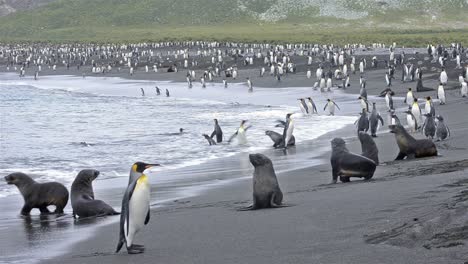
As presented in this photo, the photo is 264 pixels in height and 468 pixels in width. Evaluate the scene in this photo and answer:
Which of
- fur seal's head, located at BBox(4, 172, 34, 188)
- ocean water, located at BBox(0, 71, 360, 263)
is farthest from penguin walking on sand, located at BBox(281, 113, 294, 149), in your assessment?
fur seal's head, located at BBox(4, 172, 34, 188)

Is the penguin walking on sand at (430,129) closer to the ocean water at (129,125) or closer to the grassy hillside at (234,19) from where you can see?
the ocean water at (129,125)

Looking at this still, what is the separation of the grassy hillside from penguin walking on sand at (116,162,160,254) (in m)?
97.2

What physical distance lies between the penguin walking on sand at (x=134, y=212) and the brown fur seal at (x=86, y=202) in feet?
7.19

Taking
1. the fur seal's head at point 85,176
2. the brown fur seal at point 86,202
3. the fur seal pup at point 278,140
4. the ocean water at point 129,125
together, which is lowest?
the ocean water at point 129,125

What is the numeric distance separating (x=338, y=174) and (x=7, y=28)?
143186 millimetres

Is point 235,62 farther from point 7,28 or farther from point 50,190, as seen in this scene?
point 7,28

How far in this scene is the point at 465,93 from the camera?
25859 millimetres

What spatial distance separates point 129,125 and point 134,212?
1667 cm

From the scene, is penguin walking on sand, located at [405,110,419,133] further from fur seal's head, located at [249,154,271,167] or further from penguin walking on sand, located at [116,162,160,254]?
→ penguin walking on sand, located at [116,162,160,254]

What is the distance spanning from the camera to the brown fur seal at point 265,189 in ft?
28.2

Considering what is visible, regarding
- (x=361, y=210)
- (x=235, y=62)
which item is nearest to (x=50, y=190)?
(x=361, y=210)

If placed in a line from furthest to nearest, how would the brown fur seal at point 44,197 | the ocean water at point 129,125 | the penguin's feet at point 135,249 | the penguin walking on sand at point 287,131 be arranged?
the penguin walking on sand at point 287,131, the ocean water at point 129,125, the brown fur seal at point 44,197, the penguin's feet at point 135,249

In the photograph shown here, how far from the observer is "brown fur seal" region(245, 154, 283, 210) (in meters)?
8.59

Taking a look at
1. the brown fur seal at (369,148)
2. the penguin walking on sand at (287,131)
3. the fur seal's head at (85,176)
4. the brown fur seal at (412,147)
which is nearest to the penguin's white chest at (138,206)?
the fur seal's head at (85,176)
